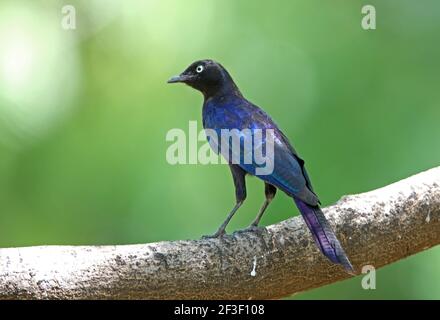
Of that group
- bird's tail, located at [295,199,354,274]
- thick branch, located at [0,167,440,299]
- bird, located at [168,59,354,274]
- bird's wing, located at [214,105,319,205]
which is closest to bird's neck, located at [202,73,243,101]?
bird, located at [168,59,354,274]

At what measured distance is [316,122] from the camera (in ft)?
22.1

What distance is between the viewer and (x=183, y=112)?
696 cm

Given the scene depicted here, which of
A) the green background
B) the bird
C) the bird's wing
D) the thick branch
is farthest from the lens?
the green background

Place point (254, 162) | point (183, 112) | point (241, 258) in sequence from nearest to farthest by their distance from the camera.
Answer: point (241, 258) → point (254, 162) → point (183, 112)

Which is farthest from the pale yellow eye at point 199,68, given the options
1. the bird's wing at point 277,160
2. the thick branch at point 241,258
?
the thick branch at point 241,258

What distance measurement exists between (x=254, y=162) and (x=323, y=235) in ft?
2.81

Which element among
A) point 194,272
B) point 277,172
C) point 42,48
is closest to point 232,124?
point 277,172

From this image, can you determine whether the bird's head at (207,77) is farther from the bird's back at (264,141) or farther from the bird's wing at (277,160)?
the bird's wing at (277,160)

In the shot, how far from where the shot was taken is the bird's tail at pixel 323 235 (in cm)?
429

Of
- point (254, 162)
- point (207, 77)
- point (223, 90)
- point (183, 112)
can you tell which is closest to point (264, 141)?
point (254, 162)

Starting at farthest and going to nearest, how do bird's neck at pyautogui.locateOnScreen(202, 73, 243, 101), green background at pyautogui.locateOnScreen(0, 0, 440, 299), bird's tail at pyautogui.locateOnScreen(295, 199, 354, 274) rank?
green background at pyautogui.locateOnScreen(0, 0, 440, 299) → bird's neck at pyautogui.locateOnScreen(202, 73, 243, 101) → bird's tail at pyautogui.locateOnScreen(295, 199, 354, 274)

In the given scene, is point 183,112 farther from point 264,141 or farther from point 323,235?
point 323,235

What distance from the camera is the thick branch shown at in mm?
4070

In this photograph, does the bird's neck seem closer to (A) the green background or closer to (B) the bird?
(B) the bird
